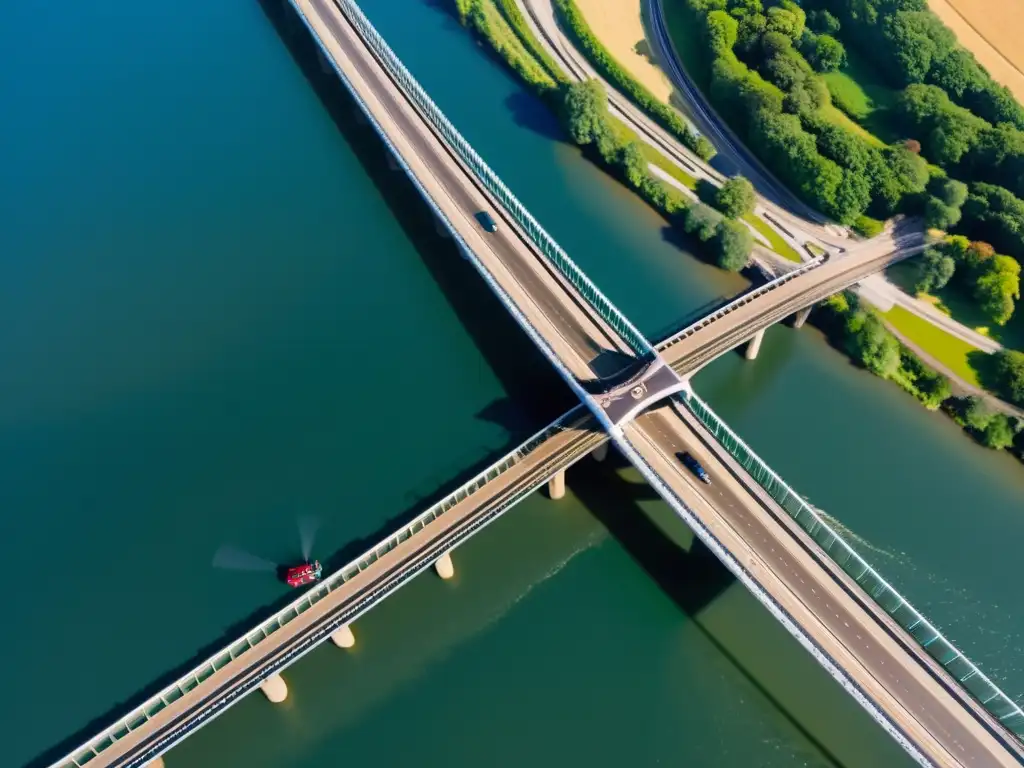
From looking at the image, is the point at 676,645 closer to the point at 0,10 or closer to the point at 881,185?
the point at 881,185

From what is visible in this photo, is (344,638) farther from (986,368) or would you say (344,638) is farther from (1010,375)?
(986,368)

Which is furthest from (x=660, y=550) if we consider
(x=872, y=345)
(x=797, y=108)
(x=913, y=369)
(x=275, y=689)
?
(x=797, y=108)

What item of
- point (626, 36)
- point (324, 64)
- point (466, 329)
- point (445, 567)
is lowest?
point (445, 567)

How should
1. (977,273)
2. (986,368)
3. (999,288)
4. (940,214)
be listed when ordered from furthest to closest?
1. (940,214)
2. (977,273)
3. (999,288)
4. (986,368)

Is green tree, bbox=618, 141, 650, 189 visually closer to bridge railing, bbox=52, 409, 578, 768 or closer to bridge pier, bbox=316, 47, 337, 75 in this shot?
bridge railing, bbox=52, 409, 578, 768

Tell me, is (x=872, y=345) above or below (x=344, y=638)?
below

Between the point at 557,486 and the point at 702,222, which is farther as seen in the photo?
the point at 702,222

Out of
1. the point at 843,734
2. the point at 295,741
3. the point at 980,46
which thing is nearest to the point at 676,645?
the point at 843,734
